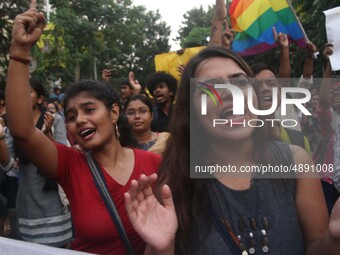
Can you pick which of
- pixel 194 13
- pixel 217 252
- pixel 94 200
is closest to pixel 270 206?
pixel 217 252

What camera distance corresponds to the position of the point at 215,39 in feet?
11.1

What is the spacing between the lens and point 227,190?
152cm

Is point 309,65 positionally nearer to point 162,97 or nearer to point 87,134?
point 162,97

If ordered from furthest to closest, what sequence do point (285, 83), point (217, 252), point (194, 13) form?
1. point (194, 13)
2. point (285, 83)
3. point (217, 252)

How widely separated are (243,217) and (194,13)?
56.0m

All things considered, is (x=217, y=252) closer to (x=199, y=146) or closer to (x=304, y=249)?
(x=304, y=249)

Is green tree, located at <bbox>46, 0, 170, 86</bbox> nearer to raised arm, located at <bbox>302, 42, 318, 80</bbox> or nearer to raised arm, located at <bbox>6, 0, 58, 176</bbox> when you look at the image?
raised arm, located at <bbox>302, 42, 318, 80</bbox>

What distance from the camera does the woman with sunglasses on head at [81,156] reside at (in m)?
1.73

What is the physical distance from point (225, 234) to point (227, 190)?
0.16 metres

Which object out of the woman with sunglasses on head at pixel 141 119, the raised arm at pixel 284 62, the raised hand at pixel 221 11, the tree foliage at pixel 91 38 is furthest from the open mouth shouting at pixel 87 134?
the tree foliage at pixel 91 38

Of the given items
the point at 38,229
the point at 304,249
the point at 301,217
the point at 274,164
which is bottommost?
the point at 38,229

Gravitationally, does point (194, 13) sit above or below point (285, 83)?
above

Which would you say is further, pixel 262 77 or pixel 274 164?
pixel 262 77

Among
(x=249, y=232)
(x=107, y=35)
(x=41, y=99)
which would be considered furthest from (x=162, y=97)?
(x=107, y=35)
